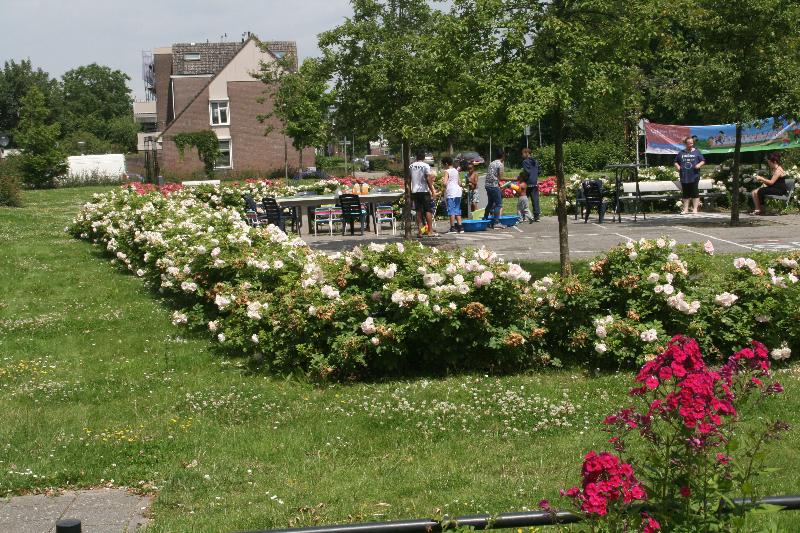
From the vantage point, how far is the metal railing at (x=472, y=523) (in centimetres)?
275

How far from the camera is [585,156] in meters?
46.3

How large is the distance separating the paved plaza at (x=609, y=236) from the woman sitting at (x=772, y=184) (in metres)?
0.48

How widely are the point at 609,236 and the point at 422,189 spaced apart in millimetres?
3930

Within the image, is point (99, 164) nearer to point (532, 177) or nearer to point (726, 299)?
point (532, 177)

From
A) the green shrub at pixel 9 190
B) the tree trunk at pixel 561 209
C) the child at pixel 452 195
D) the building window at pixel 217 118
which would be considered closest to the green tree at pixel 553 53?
the tree trunk at pixel 561 209

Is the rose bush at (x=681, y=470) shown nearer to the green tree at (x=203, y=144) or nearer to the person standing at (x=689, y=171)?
the person standing at (x=689, y=171)

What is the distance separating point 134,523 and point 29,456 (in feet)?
4.88

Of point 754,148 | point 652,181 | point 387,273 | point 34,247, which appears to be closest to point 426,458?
point 387,273

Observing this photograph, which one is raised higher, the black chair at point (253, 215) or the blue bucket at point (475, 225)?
the black chair at point (253, 215)

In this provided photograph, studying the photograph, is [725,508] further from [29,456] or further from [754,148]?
[754,148]

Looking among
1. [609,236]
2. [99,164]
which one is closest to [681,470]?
[609,236]

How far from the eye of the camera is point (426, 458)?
5871 mm

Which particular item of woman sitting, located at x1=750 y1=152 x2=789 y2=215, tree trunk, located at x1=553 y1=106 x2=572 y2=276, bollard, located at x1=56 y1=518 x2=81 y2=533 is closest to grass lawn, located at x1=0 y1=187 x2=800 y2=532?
bollard, located at x1=56 y1=518 x2=81 y2=533

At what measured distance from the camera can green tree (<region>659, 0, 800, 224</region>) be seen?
56.7 ft
